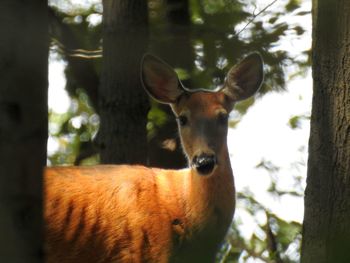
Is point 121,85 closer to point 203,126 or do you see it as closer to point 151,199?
point 203,126

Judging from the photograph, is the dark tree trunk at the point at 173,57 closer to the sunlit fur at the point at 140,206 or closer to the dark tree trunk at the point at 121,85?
the dark tree trunk at the point at 121,85

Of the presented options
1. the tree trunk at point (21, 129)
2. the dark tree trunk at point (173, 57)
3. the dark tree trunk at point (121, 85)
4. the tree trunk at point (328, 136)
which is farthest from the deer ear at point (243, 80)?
the tree trunk at point (21, 129)

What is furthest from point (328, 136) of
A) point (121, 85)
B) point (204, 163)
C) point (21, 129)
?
point (21, 129)

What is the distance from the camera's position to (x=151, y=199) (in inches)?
244

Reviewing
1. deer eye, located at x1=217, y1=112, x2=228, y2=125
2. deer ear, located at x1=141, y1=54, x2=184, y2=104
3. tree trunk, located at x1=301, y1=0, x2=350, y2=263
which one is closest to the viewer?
tree trunk, located at x1=301, y1=0, x2=350, y2=263

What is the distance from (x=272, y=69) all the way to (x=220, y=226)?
1473 mm

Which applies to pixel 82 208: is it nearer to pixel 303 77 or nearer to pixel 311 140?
pixel 311 140

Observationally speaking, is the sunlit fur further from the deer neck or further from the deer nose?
the deer nose

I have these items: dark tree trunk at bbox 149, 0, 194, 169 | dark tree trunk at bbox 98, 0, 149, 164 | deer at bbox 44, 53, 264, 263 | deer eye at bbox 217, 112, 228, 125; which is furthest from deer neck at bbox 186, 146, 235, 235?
dark tree trunk at bbox 149, 0, 194, 169

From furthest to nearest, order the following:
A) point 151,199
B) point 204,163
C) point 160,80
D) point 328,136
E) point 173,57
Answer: point 173,57 < point 160,80 < point 151,199 < point 204,163 < point 328,136

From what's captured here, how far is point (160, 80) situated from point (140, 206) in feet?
3.69

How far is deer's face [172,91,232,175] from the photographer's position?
6.16m

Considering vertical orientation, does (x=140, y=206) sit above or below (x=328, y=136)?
below

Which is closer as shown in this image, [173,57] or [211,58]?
[211,58]
